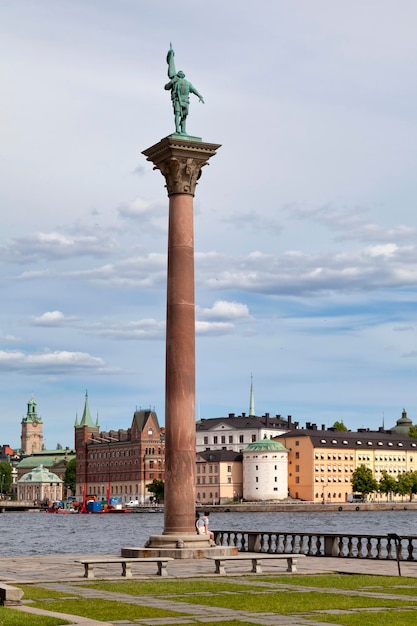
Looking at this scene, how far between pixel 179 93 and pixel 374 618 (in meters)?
24.2

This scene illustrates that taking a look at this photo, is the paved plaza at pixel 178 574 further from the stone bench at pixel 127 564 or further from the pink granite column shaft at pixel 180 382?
the pink granite column shaft at pixel 180 382

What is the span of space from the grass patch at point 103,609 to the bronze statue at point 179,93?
2011cm

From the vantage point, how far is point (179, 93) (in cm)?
3994

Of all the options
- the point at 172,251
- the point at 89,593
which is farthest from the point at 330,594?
the point at 172,251

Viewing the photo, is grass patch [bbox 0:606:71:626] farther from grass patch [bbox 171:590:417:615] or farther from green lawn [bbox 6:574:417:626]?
grass patch [bbox 171:590:417:615]

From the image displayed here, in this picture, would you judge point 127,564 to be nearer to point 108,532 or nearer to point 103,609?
point 103,609

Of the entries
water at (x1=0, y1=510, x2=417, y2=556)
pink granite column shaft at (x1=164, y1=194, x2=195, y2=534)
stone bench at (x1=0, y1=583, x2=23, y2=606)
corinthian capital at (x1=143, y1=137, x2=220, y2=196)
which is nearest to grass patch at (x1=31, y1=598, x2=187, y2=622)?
stone bench at (x1=0, y1=583, x2=23, y2=606)

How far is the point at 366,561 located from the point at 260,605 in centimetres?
1518

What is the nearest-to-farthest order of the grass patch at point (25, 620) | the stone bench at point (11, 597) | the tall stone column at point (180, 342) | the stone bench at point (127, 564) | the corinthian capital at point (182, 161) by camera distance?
the grass patch at point (25, 620) → the stone bench at point (11, 597) → the stone bench at point (127, 564) → the tall stone column at point (180, 342) → the corinthian capital at point (182, 161)

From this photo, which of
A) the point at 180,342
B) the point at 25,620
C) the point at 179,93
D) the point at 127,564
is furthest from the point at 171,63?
the point at 25,620

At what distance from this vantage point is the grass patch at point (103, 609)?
810 inches

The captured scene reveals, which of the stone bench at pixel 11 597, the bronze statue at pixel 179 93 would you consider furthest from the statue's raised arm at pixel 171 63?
the stone bench at pixel 11 597

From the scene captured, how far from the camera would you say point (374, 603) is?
22.7 metres

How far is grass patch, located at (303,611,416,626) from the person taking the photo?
63.1ft
